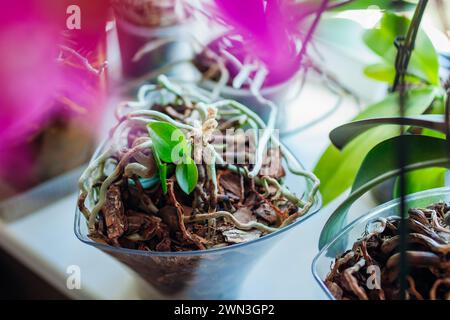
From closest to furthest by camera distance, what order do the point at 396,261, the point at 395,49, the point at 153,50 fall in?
the point at 396,261, the point at 395,49, the point at 153,50

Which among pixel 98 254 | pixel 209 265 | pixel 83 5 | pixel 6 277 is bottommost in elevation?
pixel 6 277

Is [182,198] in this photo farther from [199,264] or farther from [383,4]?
[383,4]

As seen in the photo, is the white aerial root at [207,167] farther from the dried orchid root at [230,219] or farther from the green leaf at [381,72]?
the green leaf at [381,72]

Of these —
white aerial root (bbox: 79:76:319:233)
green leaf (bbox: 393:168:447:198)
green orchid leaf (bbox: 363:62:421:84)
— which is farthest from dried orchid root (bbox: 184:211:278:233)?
green orchid leaf (bbox: 363:62:421:84)

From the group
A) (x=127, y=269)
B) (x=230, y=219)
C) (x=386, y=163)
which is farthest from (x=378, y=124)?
(x=127, y=269)

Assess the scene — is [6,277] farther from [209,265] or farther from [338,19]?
[338,19]

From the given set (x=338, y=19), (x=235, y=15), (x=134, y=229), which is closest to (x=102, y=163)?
(x=134, y=229)

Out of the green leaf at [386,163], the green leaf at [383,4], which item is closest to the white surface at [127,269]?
the green leaf at [386,163]
